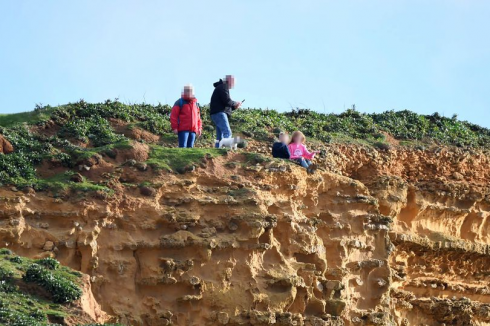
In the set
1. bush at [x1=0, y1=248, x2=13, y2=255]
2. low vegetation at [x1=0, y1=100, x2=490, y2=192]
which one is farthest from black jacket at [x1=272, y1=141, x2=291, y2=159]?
bush at [x1=0, y1=248, x2=13, y2=255]

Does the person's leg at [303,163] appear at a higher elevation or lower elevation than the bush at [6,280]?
higher

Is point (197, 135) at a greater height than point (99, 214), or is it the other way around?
point (197, 135)

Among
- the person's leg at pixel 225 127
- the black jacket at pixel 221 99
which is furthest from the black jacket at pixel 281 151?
the black jacket at pixel 221 99

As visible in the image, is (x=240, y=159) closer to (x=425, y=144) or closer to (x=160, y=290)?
(x=160, y=290)

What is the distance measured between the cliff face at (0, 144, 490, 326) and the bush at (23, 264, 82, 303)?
75.2 inches

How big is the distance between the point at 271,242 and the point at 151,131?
16.8ft

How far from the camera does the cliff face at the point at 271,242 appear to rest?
756 inches

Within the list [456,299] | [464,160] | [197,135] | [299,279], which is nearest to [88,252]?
[299,279]

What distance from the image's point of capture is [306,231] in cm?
2150

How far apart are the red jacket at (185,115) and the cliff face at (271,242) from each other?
1.08 meters

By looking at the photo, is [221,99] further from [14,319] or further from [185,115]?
[14,319]

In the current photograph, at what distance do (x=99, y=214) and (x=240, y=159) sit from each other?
3807mm

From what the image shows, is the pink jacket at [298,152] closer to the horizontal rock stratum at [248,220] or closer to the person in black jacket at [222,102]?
the horizontal rock stratum at [248,220]

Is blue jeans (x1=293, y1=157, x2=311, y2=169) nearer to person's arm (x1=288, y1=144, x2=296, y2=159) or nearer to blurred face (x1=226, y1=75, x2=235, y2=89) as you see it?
person's arm (x1=288, y1=144, x2=296, y2=159)
